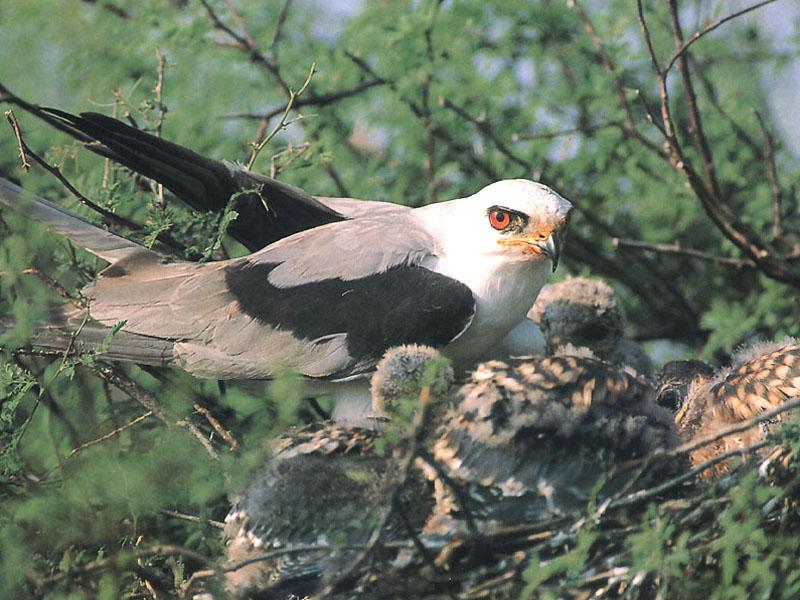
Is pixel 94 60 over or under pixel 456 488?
over

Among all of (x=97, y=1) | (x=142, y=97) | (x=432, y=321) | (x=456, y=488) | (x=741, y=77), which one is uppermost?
(x=741, y=77)

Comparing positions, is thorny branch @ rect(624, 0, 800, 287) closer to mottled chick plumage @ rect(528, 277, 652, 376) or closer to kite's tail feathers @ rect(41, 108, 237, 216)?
mottled chick plumage @ rect(528, 277, 652, 376)

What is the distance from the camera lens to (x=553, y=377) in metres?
3.30

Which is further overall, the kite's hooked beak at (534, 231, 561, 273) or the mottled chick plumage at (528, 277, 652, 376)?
the mottled chick plumage at (528, 277, 652, 376)

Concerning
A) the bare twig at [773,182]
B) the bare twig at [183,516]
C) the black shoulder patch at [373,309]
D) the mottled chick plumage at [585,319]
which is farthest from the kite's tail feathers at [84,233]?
the bare twig at [773,182]

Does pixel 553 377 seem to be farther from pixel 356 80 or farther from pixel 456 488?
pixel 356 80

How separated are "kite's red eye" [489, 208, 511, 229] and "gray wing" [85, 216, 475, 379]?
9.1 inches

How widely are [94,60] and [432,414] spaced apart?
9.91ft

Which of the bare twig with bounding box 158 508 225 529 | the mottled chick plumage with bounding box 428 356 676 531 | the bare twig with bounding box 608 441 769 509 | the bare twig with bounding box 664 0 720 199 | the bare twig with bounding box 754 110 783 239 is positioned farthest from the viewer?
the bare twig with bounding box 754 110 783 239

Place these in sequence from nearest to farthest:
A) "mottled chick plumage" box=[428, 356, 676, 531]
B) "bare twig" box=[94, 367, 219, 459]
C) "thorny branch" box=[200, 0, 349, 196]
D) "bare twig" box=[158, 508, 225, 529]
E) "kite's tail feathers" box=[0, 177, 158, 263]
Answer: "mottled chick plumage" box=[428, 356, 676, 531], "bare twig" box=[158, 508, 225, 529], "bare twig" box=[94, 367, 219, 459], "kite's tail feathers" box=[0, 177, 158, 263], "thorny branch" box=[200, 0, 349, 196]

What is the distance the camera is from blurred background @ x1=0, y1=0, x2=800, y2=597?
4516 mm

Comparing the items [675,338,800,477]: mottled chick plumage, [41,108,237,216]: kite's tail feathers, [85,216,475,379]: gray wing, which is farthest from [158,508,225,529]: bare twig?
[675,338,800,477]: mottled chick plumage

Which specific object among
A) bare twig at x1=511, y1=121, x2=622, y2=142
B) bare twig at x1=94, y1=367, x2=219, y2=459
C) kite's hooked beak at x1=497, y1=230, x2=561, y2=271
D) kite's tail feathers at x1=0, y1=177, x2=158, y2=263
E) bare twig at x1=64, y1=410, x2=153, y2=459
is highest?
bare twig at x1=511, y1=121, x2=622, y2=142

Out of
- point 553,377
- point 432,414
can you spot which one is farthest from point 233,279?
point 553,377
